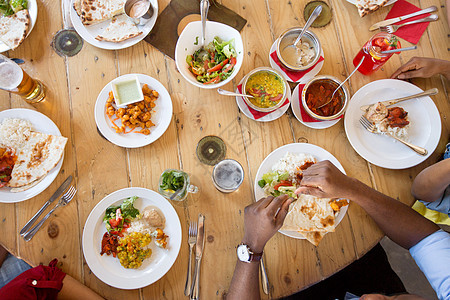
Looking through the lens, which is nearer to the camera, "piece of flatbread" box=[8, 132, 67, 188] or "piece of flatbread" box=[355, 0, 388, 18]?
"piece of flatbread" box=[8, 132, 67, 188]

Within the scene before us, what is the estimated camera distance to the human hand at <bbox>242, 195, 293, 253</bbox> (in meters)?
1.63

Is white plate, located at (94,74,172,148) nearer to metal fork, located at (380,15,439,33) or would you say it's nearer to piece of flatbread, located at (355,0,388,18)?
piece of flatbread, located at (355,0,388,18)

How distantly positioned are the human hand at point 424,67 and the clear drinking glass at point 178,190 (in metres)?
1.50

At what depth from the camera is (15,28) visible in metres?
1.98

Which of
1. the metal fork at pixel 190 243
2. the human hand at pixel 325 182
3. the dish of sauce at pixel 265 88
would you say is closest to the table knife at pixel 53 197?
the metal fork at pixel 190 243

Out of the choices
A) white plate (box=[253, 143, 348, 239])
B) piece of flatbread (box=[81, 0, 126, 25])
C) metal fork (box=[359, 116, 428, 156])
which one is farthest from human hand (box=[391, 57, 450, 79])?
piece of flatbread (box=[81, 0, 126, 25])

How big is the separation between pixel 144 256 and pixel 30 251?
702mm

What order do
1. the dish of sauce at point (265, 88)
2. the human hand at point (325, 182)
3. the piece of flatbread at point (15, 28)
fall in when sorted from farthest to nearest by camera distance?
the piece of flatbread at point (15, 28)
the dish of sauce at point (265, 88)
the human hand at point (325, 182)

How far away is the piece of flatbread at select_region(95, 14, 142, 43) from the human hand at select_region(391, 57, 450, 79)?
67.7 inches

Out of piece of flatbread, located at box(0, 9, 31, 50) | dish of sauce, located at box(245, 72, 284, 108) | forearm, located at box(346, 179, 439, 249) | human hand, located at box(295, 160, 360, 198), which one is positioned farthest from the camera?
piece of flatbread, located at box(0, 9, 31, 50)

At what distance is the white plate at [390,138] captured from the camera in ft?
6.04

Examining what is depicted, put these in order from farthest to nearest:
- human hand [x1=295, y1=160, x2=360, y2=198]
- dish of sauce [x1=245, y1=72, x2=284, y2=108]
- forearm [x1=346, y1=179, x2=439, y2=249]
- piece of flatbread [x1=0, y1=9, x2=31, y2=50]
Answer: piece of flatbread [x1=0, y1=9, x2=31, y2=50], dish of sauce [x1=245, y1=72, x2=284, y2=108], forearm [x1=346, y1=179, x2=439, y2=249], human hand [x1=295, y1=160, x2=360, y2=198]

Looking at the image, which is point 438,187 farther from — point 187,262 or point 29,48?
point 29,48

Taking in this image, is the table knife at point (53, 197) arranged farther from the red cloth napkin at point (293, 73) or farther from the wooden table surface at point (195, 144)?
the red cloth napkin at point (293, 73)
